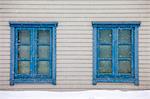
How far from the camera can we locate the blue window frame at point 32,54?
34.1 feet

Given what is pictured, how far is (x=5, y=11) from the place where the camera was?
10367mm

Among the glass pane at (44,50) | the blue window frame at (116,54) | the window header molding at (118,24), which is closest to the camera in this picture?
the window header molding at (118,24)

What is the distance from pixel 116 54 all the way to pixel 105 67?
49 centimetres

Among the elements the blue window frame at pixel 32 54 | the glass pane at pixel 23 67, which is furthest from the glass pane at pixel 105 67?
the glass pane at pixel 23 67

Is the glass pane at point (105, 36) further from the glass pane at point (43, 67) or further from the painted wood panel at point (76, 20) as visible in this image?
the glass pane at point (43, 67)

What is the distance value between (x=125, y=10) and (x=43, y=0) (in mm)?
2293

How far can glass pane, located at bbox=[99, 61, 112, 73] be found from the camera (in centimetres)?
1052

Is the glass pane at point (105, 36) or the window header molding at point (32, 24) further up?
the window header molding at point (32, 24)

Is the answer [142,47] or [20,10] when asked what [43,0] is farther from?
[142,47]

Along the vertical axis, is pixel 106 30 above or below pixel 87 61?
above

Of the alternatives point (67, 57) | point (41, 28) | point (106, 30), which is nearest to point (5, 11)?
point (41, 28)

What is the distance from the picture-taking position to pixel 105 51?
34.4ft
